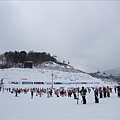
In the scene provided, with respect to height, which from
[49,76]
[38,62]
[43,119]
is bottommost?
[43,119]

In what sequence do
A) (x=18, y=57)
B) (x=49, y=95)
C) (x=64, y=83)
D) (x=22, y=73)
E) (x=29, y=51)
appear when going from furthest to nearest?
(x=29, y=51), (x=18, y=57), (x=22, y=73), (x=64, y=83), (x=49, y=95)

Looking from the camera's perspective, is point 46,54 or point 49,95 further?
point 46,54

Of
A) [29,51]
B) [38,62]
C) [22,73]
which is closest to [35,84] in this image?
[22,73]

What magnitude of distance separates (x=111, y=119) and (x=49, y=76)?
73.8m

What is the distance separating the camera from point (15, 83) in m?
62.6

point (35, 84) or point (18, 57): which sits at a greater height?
point (18, 57)

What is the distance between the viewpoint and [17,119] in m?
9.82

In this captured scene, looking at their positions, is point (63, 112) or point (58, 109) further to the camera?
point (58, 109)

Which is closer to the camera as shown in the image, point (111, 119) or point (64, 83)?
point (111, 119)

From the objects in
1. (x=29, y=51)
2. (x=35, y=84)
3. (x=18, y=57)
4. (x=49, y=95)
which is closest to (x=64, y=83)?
(x=35, y=84)

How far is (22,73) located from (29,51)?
6788cm

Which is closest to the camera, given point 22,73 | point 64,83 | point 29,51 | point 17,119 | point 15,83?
point 17,119

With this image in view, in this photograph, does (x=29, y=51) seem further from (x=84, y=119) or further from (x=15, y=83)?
(x=84, y=119)

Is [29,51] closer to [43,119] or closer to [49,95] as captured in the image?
[49,95]
